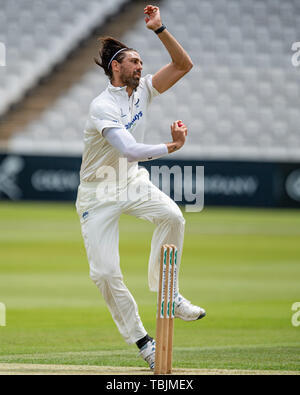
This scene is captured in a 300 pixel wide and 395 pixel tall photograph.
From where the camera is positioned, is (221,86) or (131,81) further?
(221,86)

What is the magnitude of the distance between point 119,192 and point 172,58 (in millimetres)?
1077

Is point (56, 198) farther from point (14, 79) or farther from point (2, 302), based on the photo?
point (2, 302)

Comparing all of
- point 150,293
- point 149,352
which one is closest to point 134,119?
point 149,352

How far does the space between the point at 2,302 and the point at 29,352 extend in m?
2.99

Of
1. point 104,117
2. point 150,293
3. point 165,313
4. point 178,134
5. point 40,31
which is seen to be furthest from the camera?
point 40,31

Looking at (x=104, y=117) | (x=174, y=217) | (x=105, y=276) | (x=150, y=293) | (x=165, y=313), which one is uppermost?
(x=104, y=117)

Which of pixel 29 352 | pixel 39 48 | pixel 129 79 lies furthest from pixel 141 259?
pixel 39 48

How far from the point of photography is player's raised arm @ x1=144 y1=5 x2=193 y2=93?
17.6ft

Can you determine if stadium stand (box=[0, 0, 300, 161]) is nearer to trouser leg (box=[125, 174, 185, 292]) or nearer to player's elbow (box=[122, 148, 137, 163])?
trouser leg (box=[125, 174, 185, 292])

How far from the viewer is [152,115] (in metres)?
22.3

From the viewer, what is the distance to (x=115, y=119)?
512 cm

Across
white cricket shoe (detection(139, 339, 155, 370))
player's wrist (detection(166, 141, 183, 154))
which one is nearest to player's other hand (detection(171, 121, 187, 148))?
player's wrist (detection(166, 141, 183, 154))

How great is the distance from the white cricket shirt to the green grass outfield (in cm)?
139

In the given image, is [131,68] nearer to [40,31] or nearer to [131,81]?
[131,81]
